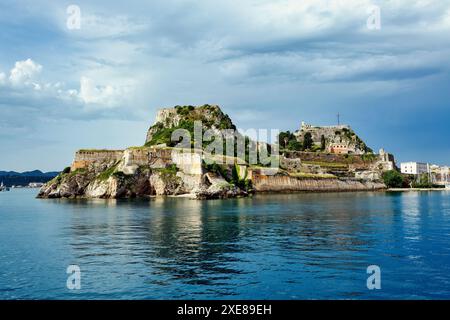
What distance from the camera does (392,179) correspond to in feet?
492

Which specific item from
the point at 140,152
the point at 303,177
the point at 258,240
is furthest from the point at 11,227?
the point at 303,177

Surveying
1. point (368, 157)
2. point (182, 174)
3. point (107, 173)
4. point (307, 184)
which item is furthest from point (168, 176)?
point (368, 157)

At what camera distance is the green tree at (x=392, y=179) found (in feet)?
491

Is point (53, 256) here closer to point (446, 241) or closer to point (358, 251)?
point (358, 251)

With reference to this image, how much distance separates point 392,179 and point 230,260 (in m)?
136

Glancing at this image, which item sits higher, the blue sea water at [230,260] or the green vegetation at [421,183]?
the green vegetation at [421,183]

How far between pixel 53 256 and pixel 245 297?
1458 centimetres

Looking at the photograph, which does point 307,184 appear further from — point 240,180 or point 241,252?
point 241,252

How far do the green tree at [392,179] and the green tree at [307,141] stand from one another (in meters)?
37.2

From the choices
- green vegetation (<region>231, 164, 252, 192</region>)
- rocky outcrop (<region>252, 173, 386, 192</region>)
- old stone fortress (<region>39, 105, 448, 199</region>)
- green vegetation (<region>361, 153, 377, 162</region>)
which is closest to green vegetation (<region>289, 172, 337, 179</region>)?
old stone fortress (<region>39, 105, 448, 199</region>)

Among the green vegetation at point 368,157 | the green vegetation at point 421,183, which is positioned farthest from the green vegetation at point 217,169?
the green vegetation at point 421,183

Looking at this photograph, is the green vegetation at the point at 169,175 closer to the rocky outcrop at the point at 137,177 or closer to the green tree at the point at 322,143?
the rocky outcrop at the point at 137,177

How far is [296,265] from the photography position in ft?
76.7
